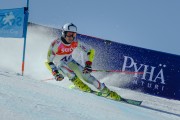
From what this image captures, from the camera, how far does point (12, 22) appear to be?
883cm

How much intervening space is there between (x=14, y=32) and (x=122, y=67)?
2590 mm

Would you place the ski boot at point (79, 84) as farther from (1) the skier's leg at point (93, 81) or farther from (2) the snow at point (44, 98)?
(2) the snow at point (44, 98)

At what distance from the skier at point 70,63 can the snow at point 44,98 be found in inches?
17.7

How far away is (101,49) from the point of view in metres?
9.11

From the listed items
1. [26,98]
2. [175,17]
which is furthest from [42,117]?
[175,17]

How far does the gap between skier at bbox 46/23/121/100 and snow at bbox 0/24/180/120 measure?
45cm

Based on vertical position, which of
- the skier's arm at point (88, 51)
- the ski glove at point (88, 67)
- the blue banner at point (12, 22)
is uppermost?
the blue banner at point (12, 22)

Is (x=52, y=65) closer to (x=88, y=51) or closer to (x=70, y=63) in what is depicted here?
(x=70, y=63)

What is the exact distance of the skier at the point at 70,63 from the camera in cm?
808

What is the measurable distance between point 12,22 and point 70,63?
1630 millimetres

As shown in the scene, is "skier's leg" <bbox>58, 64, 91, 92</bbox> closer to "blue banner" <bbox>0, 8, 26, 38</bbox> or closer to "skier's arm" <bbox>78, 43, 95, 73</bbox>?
"skier's arm" <bbox>78, 43, 95, 73</bbox>

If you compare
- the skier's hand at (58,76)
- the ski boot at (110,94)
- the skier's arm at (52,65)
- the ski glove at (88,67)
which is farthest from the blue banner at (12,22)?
the ski boot at (110,94)

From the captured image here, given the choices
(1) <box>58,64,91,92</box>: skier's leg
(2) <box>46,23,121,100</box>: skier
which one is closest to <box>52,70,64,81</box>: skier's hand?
(2) <box>46,23,121,100</box>: skier

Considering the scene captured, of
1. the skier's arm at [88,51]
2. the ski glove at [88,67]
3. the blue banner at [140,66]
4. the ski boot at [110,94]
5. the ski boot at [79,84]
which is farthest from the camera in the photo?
the blue banner at [140,66]
